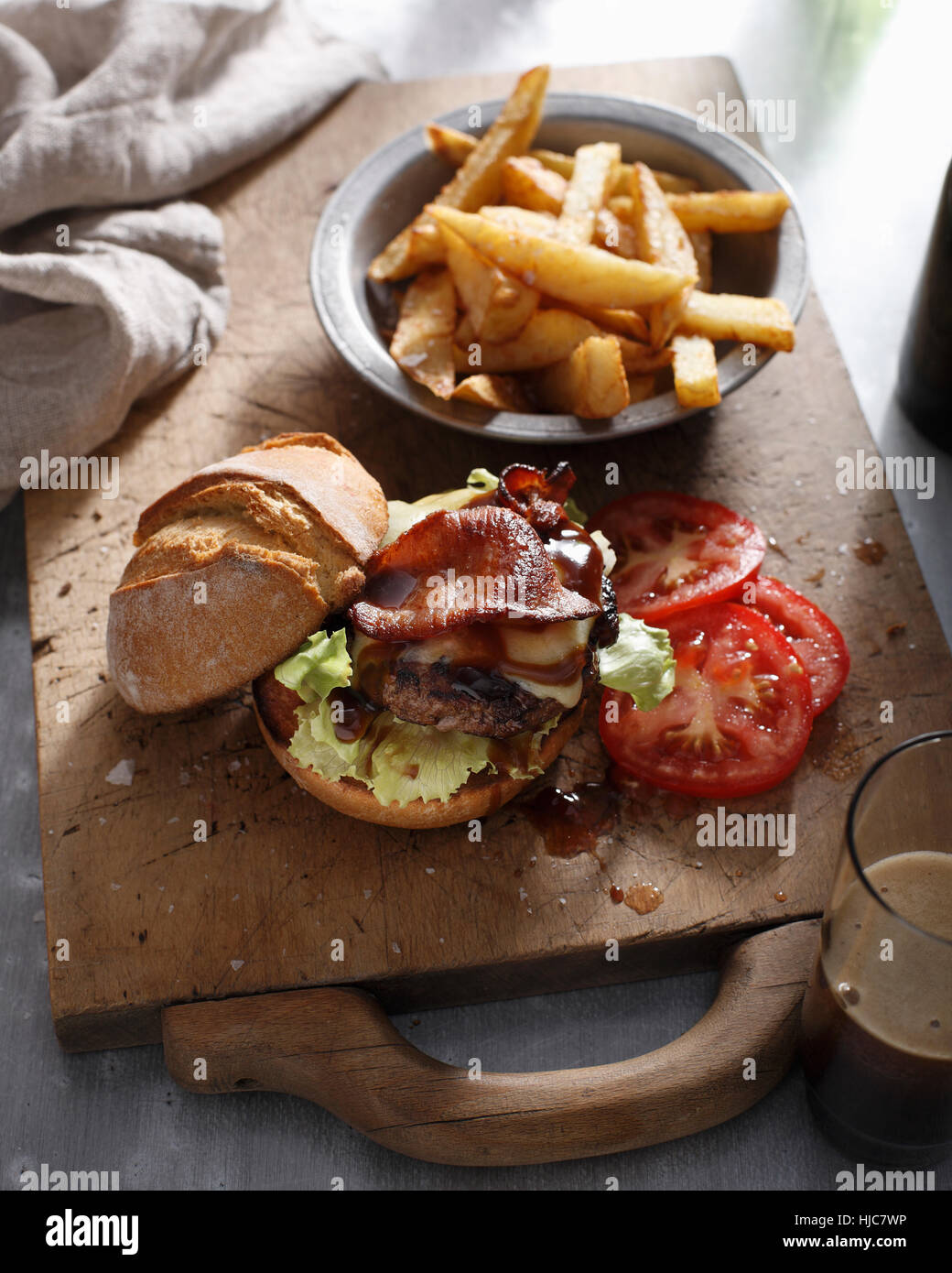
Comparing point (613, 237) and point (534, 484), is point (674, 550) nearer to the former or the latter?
point (534, 484)

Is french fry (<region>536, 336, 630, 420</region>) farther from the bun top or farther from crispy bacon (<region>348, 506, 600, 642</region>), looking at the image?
the bun top

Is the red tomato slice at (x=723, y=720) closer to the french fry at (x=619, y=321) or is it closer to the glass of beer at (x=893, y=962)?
the glass of beer at (x=893, y=962)

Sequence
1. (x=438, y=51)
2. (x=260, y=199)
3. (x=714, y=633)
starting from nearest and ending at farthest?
1. (x=714, y=633)
2. (x=260, y=199)
3. (x=438, y=51)

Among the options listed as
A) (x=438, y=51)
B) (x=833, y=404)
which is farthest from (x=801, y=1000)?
(x=438, y=51)

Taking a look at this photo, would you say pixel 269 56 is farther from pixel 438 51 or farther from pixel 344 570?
pixel 344 570

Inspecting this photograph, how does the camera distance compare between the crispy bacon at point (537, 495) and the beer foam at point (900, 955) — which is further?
the crispy bacon at point (537, 495)

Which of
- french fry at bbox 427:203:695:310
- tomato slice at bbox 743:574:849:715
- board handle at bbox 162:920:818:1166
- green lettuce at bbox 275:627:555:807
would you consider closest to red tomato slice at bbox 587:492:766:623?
tomato slice at bbox 743:574:849:715

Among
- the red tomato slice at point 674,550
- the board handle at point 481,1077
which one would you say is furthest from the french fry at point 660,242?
the board handle at point 481,1077
